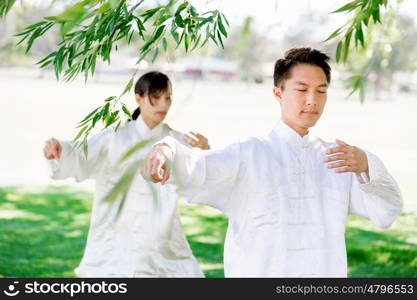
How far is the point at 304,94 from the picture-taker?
133 inches

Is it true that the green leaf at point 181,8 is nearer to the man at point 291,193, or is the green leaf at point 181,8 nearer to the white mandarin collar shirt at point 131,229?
the man at point 291,193

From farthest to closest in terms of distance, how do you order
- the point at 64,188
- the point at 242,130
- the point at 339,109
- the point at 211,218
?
the point at 339,109 < the point at 242,130 < the point at 64,188 < the point at 211,218

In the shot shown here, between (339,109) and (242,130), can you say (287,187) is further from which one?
(339,109)

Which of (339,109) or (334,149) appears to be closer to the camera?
(334,149)

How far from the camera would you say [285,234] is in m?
3.41

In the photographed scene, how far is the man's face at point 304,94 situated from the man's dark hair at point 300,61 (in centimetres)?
2

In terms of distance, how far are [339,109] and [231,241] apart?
105 ft

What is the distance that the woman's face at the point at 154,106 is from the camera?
16.2ft

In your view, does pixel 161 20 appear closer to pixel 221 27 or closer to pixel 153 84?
pixel 221 27

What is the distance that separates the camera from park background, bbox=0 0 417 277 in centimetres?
426

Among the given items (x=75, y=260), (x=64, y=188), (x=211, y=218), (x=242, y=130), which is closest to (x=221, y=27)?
(x=75, y=260)

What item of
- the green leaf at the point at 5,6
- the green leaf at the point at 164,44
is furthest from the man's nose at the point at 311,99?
the green leaf at the point at 5,6

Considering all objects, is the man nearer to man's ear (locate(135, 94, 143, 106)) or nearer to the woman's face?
the woman's face

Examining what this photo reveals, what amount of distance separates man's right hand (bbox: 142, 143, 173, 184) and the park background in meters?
0.31
